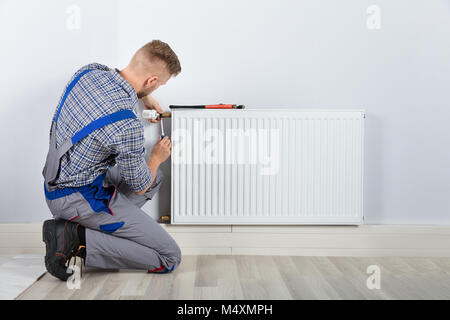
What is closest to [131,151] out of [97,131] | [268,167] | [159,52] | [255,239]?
[97,131]

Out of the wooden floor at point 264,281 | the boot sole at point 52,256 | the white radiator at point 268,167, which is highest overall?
the white radiator at point 268,167

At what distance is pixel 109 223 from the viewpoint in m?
1.78

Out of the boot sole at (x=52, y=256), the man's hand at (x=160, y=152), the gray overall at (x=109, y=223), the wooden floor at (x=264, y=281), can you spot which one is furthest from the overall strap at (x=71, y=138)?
the wooden floor at (x=264, y=281)

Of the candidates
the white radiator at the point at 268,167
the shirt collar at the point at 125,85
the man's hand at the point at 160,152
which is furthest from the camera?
the white radiator at the point at 268,167

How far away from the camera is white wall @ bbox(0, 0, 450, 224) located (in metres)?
2.21

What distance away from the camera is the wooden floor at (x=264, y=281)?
1584mm

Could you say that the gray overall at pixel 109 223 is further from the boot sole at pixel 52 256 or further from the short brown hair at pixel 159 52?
the short brown hair at pixel 159 52

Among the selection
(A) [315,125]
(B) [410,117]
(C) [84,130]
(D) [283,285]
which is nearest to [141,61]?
(C) [84,130]

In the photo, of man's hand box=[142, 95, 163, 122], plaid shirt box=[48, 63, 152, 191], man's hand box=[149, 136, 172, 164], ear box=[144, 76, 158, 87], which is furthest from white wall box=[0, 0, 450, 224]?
plaid shirt box=[48, 63, 152, 191]

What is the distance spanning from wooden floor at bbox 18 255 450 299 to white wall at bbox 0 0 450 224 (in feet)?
1.21

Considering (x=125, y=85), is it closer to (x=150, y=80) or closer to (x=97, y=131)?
(x=150, y=80)

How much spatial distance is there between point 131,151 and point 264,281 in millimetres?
744

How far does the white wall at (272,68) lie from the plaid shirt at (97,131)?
1.82ft

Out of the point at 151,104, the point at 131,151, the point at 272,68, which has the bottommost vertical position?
the point at 131,151
